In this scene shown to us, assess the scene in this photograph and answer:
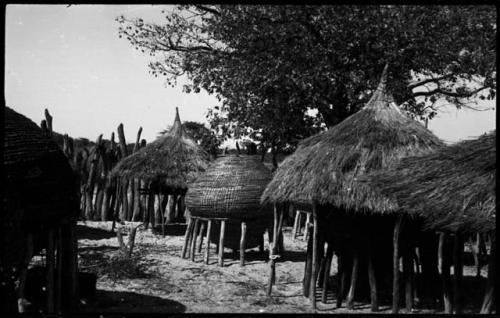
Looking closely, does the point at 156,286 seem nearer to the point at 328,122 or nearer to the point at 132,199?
the point at 328,122

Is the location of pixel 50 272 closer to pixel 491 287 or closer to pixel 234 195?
pixel 491 287

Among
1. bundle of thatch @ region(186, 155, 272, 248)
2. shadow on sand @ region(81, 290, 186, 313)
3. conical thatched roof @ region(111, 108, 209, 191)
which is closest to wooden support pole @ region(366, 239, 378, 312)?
shadow on sand @ region(81, 290, 186, 313)

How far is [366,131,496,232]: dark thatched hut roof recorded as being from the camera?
7129 millimetres

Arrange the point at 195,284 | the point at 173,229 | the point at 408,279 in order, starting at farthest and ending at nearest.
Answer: the point at 173,229 < the point at 195,284 < the point at 408,279

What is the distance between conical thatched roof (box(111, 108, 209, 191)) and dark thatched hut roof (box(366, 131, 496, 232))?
12007 millimetres

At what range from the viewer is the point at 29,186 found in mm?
7223

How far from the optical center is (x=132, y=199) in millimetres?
24828

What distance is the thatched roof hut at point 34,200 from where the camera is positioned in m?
6.51

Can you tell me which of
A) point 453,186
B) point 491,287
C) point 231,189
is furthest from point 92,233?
point 491,287

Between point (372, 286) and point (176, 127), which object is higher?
point (176, 127)

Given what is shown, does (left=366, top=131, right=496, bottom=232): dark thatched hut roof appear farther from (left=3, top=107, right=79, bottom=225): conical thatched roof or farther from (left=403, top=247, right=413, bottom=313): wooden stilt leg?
(left=3, top=107, right=79, bottom=225): conical thatched roof

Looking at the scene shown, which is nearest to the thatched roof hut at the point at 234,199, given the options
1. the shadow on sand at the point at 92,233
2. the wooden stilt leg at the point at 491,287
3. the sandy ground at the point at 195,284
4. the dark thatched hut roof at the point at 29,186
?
the sandy ground at the point at 195,284

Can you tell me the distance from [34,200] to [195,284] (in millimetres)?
5703

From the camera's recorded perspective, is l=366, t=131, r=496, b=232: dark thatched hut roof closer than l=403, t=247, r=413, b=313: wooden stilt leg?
Yes
